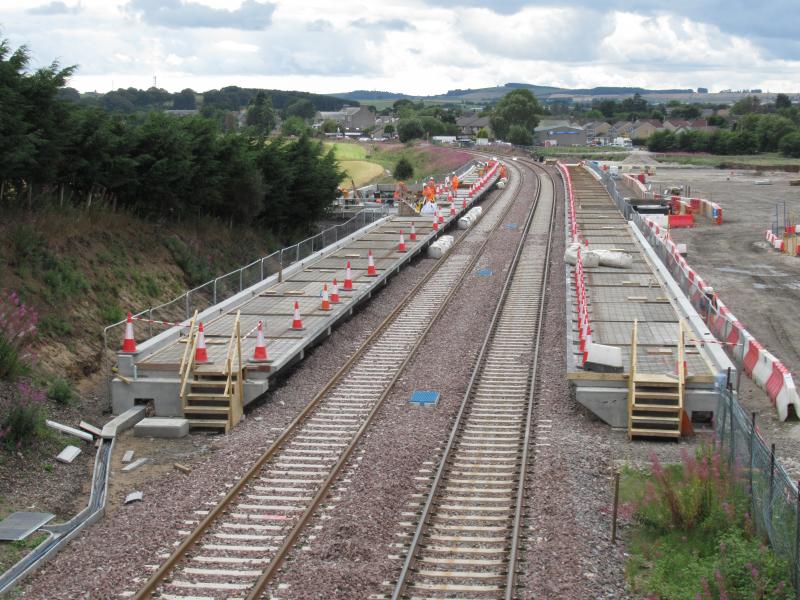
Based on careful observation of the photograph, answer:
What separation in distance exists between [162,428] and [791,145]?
12102cm

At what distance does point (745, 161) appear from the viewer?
112125 mm

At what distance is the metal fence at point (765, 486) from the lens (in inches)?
353

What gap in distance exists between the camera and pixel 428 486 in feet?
39.9

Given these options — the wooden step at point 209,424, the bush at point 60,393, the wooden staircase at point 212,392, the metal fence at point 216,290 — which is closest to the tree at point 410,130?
the metal fence at point 216,290

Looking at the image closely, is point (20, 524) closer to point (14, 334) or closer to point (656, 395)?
point (14, 334)

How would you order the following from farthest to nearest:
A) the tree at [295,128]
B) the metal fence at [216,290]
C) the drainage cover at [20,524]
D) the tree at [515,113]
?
the tree at [515,113] → the tree at [295,128] → the metal fence at [216,290] → the drainage cover at [20,524]

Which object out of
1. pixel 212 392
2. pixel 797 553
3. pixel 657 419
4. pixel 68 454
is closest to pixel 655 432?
pixel 657 419

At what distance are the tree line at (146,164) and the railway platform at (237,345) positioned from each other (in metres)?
4.24

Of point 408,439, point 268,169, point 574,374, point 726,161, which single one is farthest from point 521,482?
point 726,161

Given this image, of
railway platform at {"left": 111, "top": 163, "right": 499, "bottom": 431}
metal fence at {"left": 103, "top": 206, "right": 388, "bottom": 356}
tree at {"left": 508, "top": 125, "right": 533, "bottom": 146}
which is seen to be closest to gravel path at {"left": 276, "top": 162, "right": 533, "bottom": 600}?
railway platform at {"left": 111, "top": 163, "right": 499, "bottom": 431}

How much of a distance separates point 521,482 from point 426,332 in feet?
29.3

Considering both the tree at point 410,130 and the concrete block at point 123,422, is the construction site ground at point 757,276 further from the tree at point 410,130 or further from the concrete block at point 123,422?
the tree at point 410,130

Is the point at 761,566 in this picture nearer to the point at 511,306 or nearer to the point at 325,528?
the point at 325,528

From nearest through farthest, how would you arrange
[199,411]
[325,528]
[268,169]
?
[325,528]
[199,411]
[268,169]
